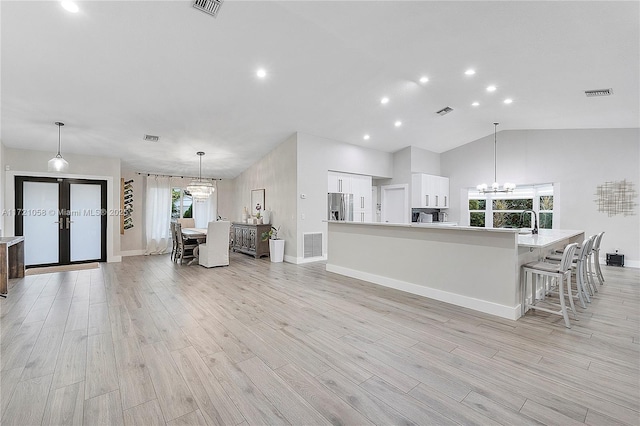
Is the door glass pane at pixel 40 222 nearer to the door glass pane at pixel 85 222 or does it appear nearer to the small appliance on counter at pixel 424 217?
the door glass pane at pixel 85 222

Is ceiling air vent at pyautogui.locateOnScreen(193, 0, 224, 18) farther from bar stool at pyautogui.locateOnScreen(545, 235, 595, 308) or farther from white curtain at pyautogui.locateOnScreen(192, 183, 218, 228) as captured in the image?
white curtain at pyautogui.locateOnScreen(192, 183, 218, 228)

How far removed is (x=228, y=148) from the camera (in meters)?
6.89

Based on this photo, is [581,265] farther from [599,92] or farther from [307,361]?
[307,361]

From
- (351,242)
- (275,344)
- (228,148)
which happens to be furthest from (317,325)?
(228,148)

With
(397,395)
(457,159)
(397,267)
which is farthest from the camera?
(457,159)

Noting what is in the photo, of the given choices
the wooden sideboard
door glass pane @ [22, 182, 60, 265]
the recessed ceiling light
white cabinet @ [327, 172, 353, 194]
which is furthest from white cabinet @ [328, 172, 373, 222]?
door glass pane @ [22, 182, 60, 265]

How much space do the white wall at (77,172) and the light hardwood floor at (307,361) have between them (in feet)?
10.0

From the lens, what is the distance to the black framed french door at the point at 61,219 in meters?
6.19

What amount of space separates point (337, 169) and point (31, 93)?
550 centimetres

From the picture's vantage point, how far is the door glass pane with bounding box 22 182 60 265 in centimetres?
618

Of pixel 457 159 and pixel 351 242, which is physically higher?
pixel 457 159

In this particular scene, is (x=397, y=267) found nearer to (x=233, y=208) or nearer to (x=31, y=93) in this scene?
(x=31, y=93)

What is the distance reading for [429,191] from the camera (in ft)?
26.8

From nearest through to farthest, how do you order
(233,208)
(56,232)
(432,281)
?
(432,281), (56,232), (233,208)
